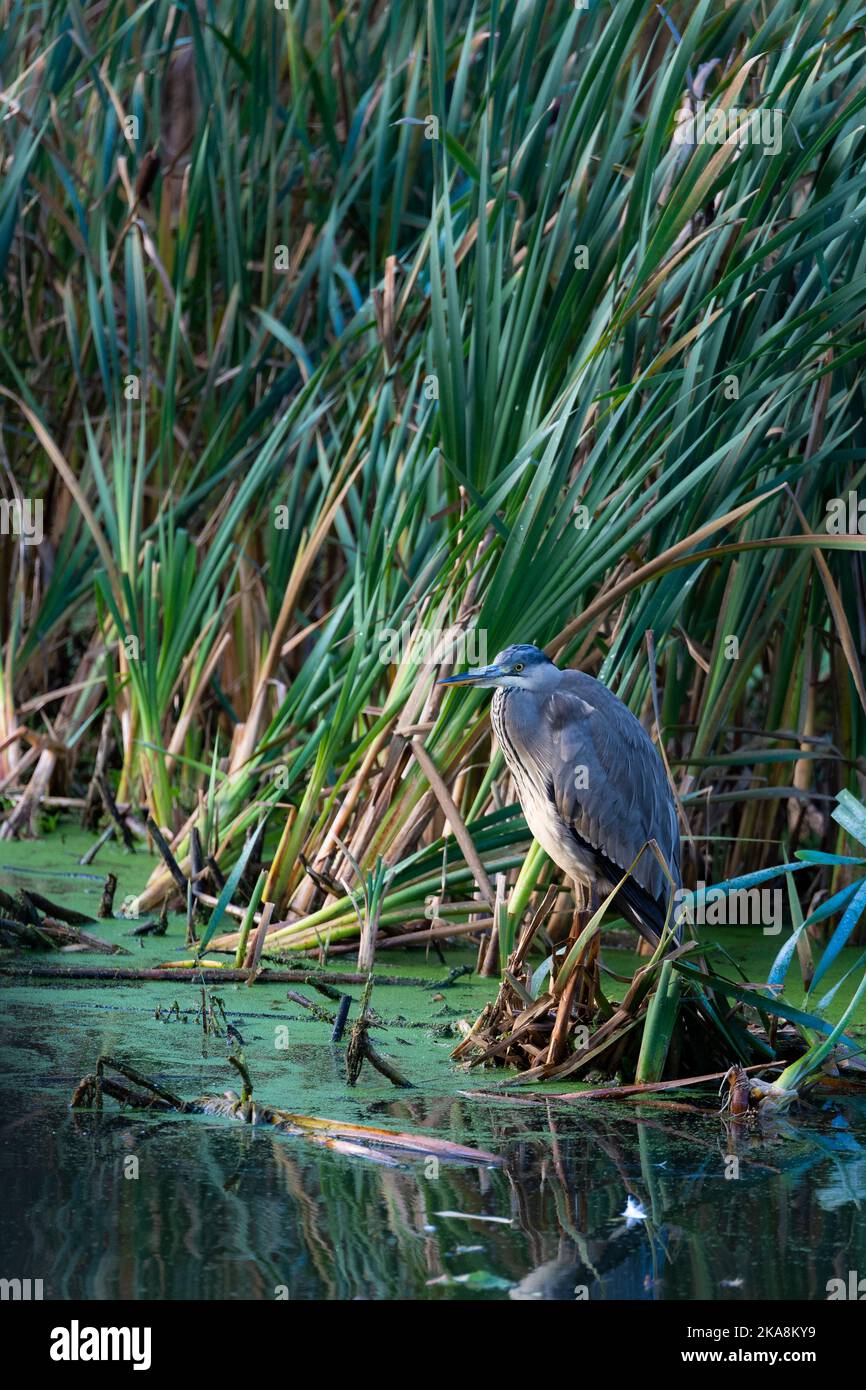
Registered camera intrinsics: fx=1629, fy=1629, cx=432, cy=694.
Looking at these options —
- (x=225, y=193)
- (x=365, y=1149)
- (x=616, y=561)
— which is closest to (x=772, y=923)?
(x=616, y=561)

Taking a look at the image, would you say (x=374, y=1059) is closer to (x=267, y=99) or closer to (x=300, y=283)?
(x=300, y=283)

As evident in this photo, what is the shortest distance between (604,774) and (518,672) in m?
0.32

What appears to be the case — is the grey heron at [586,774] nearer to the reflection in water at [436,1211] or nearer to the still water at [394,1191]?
the still water at [394,1191]

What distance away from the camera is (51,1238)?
2.40 metres

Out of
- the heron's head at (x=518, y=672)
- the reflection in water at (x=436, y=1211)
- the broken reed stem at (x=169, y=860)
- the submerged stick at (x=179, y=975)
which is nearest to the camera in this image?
the reflection in water at (x=436, y=1211)

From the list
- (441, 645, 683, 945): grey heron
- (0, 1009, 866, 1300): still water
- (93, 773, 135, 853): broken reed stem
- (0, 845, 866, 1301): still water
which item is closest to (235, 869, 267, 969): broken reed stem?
(0, 845, 866, 1301): still water

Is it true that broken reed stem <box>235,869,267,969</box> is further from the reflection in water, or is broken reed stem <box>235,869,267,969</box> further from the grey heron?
the reflection in water

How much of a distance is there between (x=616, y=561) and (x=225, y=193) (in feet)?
8.15

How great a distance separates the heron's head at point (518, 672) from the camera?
381 centimetres

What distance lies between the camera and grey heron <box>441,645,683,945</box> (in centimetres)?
382

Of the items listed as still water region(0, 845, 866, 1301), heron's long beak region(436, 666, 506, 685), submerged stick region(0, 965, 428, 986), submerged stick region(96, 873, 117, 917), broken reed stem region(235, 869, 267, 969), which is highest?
heron's long beak region(436, 666, 506, 685)

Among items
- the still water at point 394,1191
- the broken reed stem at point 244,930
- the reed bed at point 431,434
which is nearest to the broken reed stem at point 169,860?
the reed bed at point 431,434

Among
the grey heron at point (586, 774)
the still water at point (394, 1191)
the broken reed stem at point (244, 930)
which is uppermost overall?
the grey heron at point (586, 774)

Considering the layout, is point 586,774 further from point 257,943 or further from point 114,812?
point 114,812
